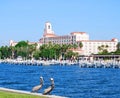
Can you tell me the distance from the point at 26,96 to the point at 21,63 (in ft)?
576

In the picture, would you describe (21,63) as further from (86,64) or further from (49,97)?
(49,97)

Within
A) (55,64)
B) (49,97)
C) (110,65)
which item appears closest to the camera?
(49,97)

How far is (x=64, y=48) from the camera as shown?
199625mm

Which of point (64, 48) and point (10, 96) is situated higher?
point (64, 48)

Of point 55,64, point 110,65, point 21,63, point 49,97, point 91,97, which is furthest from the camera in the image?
point 21,63

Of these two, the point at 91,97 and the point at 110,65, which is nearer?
the point at 91,97

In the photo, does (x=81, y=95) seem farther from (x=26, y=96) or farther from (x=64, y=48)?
(x=64, y=48)

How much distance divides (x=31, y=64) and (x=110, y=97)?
15106 centimetres

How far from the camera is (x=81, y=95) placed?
129 feet

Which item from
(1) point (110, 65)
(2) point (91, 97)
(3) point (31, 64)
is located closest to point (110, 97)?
(2) point (91, 97)

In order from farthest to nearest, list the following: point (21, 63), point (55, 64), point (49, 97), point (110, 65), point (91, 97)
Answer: point (21, 63), point (55, 64), point (110, 65), point (91, 97), point (49, 97)

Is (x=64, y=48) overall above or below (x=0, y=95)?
above

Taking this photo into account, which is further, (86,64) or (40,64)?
(40,64)

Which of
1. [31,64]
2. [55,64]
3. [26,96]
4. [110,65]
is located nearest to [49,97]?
[26,96]
